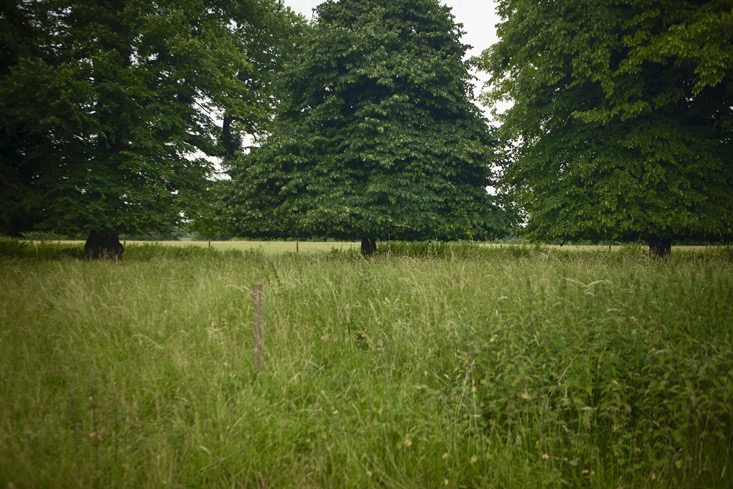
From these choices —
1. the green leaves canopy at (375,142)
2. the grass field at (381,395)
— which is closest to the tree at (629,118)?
the green leaves canopy at (375,142)

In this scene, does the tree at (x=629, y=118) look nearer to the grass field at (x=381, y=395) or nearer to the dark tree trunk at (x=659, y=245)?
the dark tree trunk at (x=659, y=245)

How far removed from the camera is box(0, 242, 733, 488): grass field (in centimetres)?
311

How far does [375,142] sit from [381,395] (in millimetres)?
10945

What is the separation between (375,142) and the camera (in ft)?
44.9

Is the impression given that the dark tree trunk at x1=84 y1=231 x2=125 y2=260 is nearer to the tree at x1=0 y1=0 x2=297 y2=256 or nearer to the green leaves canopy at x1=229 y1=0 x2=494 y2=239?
the tree at x1=0 y1=0 x2=297 y2=256

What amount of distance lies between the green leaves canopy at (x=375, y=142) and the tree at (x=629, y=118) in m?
2.44

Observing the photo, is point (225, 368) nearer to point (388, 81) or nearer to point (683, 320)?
point (683, 320)

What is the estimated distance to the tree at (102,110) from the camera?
12727mm

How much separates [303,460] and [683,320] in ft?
16.2

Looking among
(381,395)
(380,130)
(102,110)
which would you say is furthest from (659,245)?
(102,110)

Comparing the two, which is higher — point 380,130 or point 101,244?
point 380,130

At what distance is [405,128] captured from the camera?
1377cm

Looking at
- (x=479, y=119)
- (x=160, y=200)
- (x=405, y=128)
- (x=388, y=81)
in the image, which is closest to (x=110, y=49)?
(x=160, y=200)

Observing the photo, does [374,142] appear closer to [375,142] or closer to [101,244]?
[375,142]
